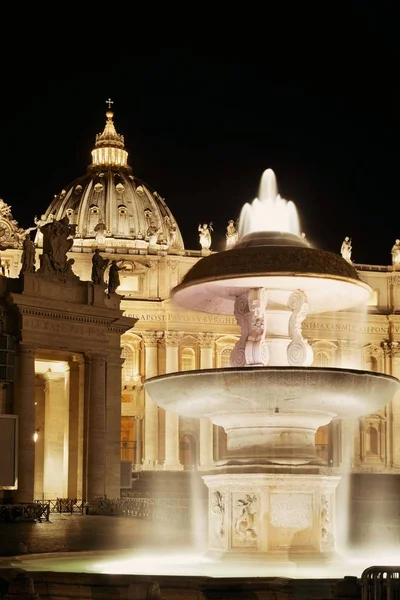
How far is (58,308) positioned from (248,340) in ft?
66.3

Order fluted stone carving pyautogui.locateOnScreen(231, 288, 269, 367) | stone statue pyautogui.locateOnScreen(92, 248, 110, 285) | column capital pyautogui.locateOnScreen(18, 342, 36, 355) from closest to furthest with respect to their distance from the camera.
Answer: fluted stone carving pyautogui.locateOnScreen(231, 288, 269, 367) < column capital pyautogui.locateOnScreen(18, 342, 36, 355) < stone statue pyautogui.locateOnScreen(92, 248, 110, 285)

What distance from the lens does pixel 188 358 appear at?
91.6 m

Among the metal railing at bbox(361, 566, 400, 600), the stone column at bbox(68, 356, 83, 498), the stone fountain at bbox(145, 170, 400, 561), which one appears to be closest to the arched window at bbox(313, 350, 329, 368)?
the stone column at bbox(68, 356, 83, 498)

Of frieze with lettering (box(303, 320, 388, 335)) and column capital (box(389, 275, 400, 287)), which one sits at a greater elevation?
column capital (box(389, 275, 400, 287))

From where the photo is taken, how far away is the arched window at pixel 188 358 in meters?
91.1

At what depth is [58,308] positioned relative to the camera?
37.1m

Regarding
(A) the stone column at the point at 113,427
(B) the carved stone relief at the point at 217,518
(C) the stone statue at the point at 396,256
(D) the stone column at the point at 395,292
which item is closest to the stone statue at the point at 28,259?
(A) the stone column at the point at 113,427

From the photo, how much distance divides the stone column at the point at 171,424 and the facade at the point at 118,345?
0.07 meters

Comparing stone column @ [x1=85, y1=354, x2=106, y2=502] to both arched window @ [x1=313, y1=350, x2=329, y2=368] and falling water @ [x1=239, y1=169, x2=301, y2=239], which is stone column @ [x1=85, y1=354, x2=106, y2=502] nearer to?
falling water @ [x1=239, y1=169, x2=301, y2=239]

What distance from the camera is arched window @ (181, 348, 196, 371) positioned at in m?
91.1

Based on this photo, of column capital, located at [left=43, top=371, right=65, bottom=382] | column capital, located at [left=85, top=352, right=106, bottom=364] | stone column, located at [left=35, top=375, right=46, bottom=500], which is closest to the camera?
column capital, located at [left=85, top=352, right=106, bottom=364]

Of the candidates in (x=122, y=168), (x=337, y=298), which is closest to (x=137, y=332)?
(x=122, y=168)

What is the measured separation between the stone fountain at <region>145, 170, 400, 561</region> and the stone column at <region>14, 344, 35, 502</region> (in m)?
18.2

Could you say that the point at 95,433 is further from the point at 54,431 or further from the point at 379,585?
the point at 379,585
